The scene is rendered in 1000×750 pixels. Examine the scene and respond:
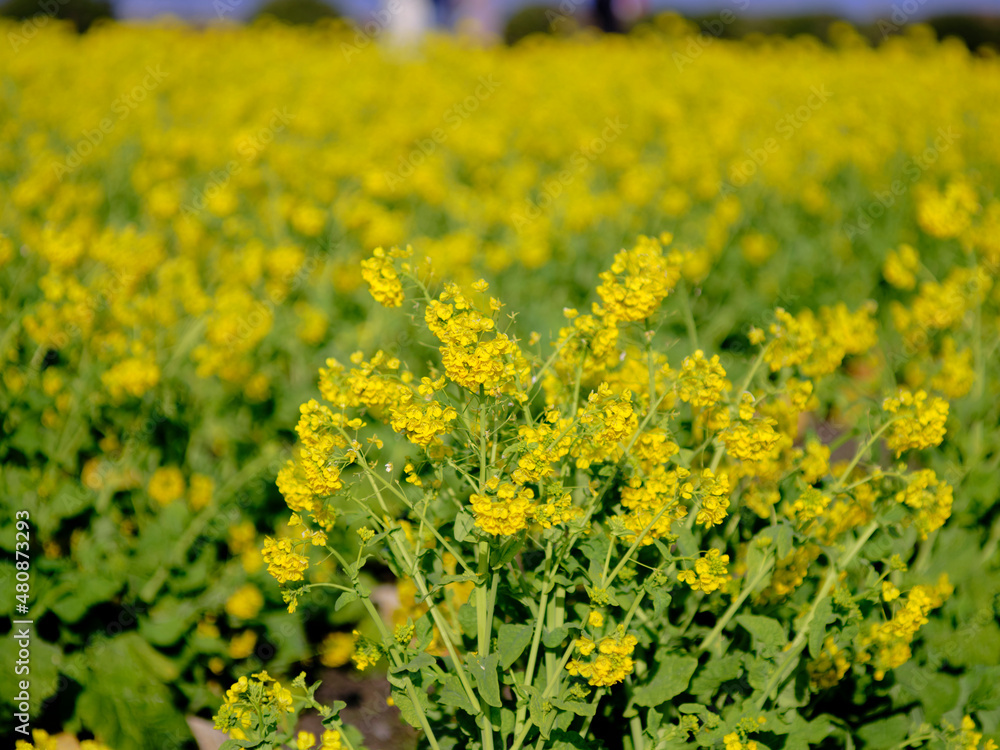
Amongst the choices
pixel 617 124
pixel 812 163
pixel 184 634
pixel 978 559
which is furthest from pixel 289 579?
pixel 617 124

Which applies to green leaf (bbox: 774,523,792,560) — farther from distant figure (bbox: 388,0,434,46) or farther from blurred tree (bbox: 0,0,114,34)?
blurred tree (bbox: 0,0,114,34)

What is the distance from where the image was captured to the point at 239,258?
3.93 m

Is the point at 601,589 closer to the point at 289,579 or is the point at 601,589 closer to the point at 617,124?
→ the point at 289,579

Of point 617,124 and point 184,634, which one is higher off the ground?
point 617,124

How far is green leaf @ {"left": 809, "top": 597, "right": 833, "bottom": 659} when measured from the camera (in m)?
1.71

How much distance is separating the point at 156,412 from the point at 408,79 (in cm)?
702

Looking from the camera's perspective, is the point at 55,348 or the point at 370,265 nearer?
the point at 370,265

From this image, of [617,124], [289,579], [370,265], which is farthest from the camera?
[617,124]

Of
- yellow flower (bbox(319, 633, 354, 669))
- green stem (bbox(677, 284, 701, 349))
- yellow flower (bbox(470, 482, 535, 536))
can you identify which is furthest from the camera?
yellow flower (bbox(319, 633, 354, 669))

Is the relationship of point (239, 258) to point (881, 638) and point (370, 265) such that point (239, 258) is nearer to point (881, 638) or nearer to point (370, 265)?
point (370, 265)

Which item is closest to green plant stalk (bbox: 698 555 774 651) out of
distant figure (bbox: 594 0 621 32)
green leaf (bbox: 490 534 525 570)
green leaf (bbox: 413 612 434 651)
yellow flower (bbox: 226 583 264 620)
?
green leaf (bbox: 490 534 525 570)

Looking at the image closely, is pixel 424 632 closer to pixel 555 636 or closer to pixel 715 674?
pixel 555 636

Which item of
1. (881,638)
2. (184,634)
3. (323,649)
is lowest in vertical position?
(323,649)

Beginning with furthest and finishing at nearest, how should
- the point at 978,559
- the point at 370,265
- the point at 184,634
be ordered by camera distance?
the point at 978,559
the point at 184,634
the point at 370,265
